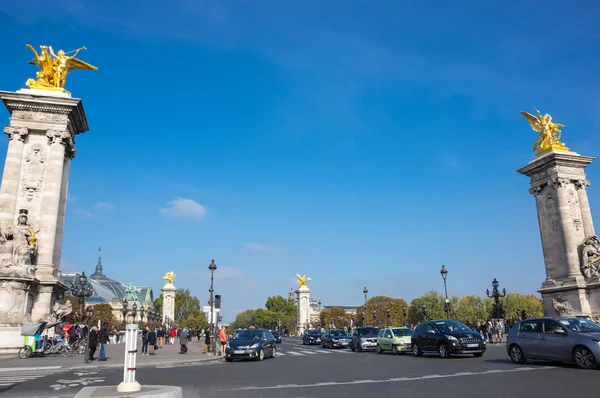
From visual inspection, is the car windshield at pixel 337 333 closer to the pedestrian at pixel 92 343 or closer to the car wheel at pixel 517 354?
the pedestrian at pixel 92 343

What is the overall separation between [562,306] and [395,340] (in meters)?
14.7

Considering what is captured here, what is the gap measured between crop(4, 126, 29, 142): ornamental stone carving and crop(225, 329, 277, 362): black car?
17470 mm

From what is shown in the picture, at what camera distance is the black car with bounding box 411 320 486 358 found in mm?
19234

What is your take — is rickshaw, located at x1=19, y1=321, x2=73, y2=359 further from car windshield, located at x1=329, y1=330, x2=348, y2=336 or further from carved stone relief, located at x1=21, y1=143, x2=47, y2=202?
car windshield, located at x1=329, y1=330, x2=348, y2=336

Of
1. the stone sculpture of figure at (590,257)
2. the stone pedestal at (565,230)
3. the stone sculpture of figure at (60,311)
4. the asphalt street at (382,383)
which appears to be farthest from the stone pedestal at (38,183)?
the stone sculpture of figure at (590,257)

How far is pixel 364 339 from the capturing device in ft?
93.2

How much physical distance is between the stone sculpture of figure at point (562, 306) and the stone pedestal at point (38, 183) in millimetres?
31992

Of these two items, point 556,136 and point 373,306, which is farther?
point 373,306

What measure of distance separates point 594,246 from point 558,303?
469cm

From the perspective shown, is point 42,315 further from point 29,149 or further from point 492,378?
point 492,378

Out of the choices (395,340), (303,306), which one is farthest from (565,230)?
(303,306)

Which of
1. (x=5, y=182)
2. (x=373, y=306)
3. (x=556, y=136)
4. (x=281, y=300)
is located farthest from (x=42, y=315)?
(x=281, y=300)

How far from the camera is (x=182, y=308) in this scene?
149500mm

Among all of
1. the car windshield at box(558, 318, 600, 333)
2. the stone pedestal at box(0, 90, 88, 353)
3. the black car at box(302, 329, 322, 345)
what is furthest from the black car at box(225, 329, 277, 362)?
the black car at box(302, 329, 322, 345)
